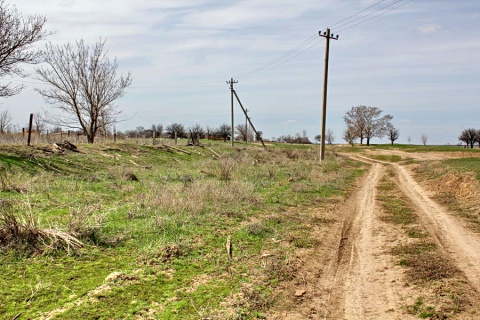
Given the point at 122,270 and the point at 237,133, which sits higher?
the point at 237,133

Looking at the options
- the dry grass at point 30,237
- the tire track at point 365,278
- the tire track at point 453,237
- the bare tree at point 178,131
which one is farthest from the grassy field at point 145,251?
the bare tree at point 178,131

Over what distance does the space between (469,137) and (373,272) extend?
67589 millimetres

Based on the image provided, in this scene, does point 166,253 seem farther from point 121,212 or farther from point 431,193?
point 431,193

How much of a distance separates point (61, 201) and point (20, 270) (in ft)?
13.6

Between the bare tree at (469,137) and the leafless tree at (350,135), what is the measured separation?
59.9ft

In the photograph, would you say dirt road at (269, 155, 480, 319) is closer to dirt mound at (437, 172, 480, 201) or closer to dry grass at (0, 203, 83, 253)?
dirt mound at (437, 172, 480, 201)

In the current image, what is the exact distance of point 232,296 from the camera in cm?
449

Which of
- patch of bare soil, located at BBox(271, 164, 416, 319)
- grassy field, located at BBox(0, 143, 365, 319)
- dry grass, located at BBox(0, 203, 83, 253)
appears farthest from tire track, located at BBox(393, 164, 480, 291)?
dry grass, located at BBox(0, 203, 83, 253)

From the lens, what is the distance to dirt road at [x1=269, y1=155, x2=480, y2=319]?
4207mm

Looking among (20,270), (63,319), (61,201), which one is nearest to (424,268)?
(63,319)

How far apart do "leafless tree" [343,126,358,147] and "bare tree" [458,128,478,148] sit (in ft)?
59.9

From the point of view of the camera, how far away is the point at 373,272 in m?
5.40

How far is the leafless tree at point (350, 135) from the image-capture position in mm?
71188

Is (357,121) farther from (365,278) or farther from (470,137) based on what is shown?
(365,278)
